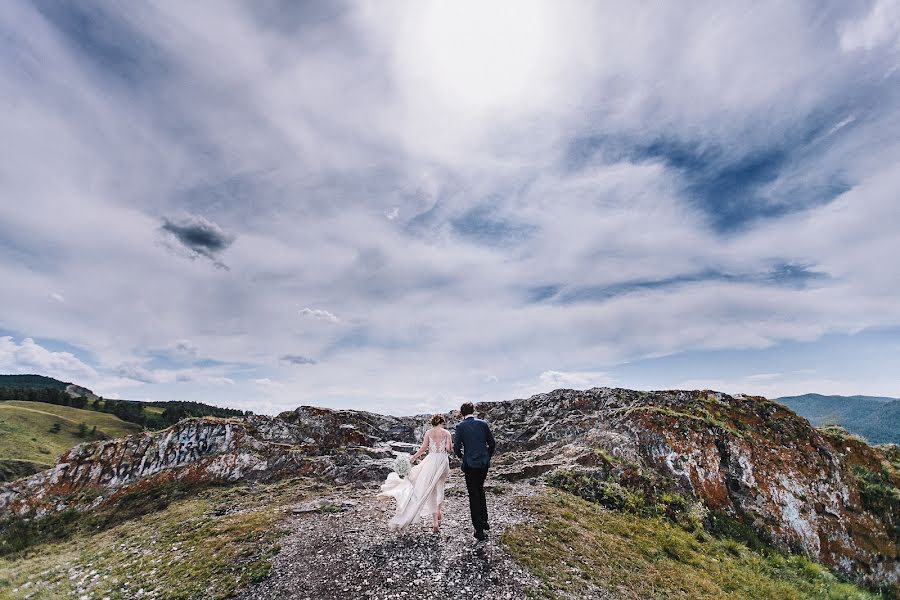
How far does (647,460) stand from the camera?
73.7ft

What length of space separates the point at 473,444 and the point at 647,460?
50.7ft

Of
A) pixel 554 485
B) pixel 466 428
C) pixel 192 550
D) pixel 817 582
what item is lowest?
pixel 817 582

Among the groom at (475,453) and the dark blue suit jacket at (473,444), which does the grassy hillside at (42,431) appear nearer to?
the groom at (475,453)

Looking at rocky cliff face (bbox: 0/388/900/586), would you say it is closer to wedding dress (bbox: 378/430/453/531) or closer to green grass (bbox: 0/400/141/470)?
wedding dress (bbox: 378/430/453/531)

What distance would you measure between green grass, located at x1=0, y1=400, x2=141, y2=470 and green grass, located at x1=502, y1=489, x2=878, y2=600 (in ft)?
301

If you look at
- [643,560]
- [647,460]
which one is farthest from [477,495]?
[647,460]

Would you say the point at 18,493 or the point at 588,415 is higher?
the point at 588,415

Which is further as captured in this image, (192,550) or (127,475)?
(127,475)

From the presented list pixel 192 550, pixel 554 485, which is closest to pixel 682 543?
pixel 554 485

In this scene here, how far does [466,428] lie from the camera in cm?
1241

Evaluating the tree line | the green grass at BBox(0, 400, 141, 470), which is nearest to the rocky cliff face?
the green grass at BBox(0, 400, 141, 470)

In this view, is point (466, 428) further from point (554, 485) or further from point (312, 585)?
point (554, 485)

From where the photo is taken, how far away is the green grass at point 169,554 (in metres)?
12.2

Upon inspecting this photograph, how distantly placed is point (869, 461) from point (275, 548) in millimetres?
35163
